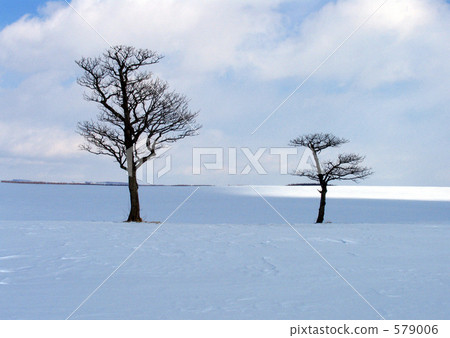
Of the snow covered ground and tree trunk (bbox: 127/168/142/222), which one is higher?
tree trunk (bbox: 127/168/142/222)

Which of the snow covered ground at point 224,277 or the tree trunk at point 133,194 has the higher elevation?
the tree trunk at point 133,194

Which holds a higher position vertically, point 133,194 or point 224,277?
point 133,194

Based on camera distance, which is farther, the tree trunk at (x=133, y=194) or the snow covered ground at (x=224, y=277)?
the tree trunk at (x=133, y=194)

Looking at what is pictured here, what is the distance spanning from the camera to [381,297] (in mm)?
5730

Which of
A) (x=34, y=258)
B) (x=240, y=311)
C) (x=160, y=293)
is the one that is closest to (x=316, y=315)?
(x=240, y=311)

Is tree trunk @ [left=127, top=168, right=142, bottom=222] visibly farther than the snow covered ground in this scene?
Yes

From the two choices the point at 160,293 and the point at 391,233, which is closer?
the point at 160,293

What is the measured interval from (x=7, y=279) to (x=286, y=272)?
529cm

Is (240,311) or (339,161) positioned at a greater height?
(339,161)

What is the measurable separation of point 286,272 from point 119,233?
7426 mm

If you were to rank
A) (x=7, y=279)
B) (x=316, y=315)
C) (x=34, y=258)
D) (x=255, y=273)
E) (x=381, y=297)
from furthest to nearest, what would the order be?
(x=34, y=258)
(x=255, y=273)
(x=7, y=279)
(x=381, y=297)
(x=316, y=315)

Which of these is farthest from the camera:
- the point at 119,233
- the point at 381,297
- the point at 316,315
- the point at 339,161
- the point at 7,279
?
the point at 339,161

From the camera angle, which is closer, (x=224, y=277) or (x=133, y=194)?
(x=224, y=277)

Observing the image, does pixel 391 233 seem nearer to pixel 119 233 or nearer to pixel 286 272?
pixel 286 272
